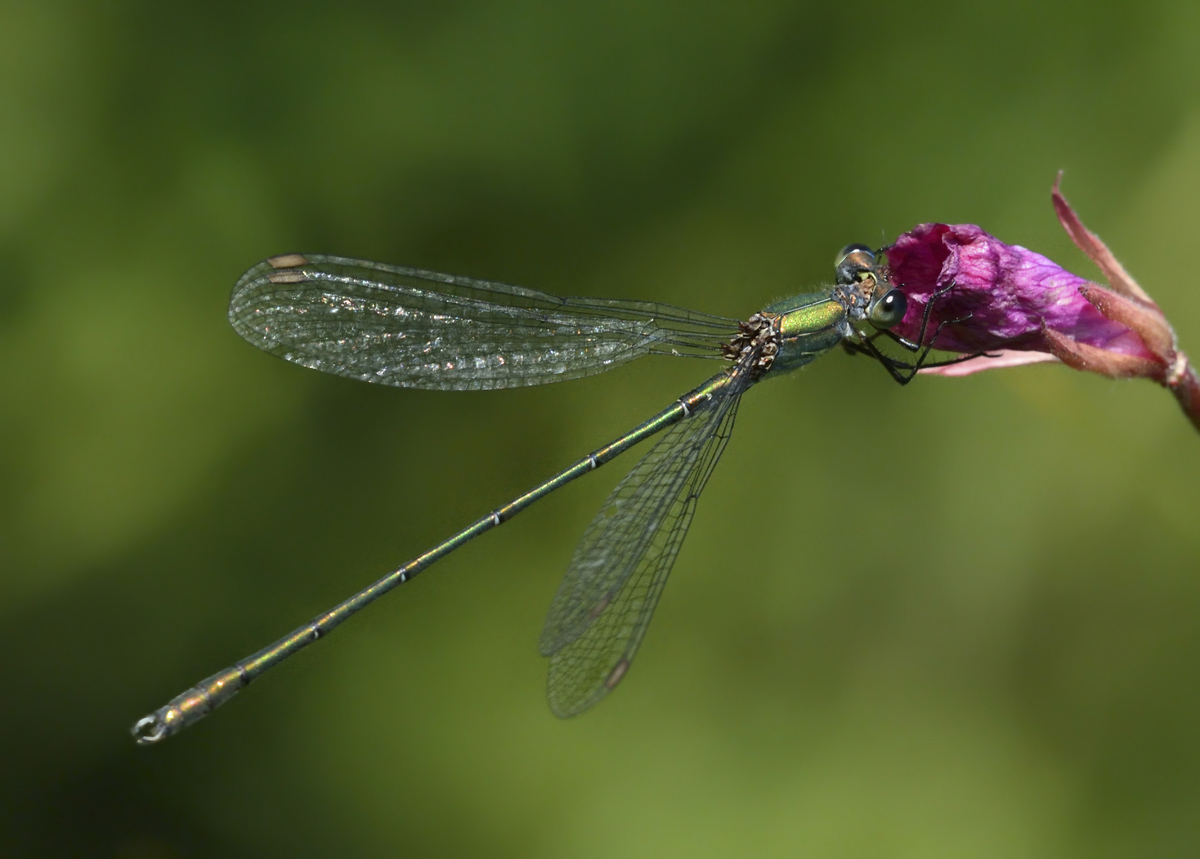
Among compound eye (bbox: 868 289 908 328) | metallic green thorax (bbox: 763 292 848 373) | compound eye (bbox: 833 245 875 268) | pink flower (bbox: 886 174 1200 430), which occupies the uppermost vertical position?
compound eye (bbox: 833 245 875 268)

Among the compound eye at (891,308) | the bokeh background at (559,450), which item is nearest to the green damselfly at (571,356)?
the compound eye at (891,308)

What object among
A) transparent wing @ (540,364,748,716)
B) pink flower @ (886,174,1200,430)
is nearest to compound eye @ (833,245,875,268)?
transparent wing @ (540,364,748,716)

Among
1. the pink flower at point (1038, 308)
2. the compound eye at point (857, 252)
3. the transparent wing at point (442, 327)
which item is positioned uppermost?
the transparent wing at point (442, 327)

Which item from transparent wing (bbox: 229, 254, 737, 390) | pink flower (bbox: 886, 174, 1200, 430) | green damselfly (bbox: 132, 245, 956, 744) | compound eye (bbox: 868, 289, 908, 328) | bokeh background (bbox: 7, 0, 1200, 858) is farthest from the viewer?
bokeh background (bbox: 7, 0, 1200, 858)

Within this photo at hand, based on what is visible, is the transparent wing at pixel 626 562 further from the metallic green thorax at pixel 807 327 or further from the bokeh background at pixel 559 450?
the bokeh background at pixel 559 450

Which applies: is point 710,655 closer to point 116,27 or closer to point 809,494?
point 809,494

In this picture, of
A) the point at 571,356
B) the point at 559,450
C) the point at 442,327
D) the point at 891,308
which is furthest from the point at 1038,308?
the point at 559,450

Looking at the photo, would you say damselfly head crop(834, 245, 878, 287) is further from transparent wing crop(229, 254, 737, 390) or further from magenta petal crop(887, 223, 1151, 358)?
magenta petal crop(887, 223, 1151, 358)

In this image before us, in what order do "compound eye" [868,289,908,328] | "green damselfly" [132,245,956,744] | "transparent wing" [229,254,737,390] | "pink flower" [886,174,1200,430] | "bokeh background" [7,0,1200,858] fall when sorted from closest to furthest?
1. "pink flower" [886,174,1200,430]
2. "compound eye" [868,289,908,328]
3. "green damselfly" [132,245,956,744]
4. "transparent wing" [229,254,737,390]
5. "bokeh background" [7,0,1200,858]
